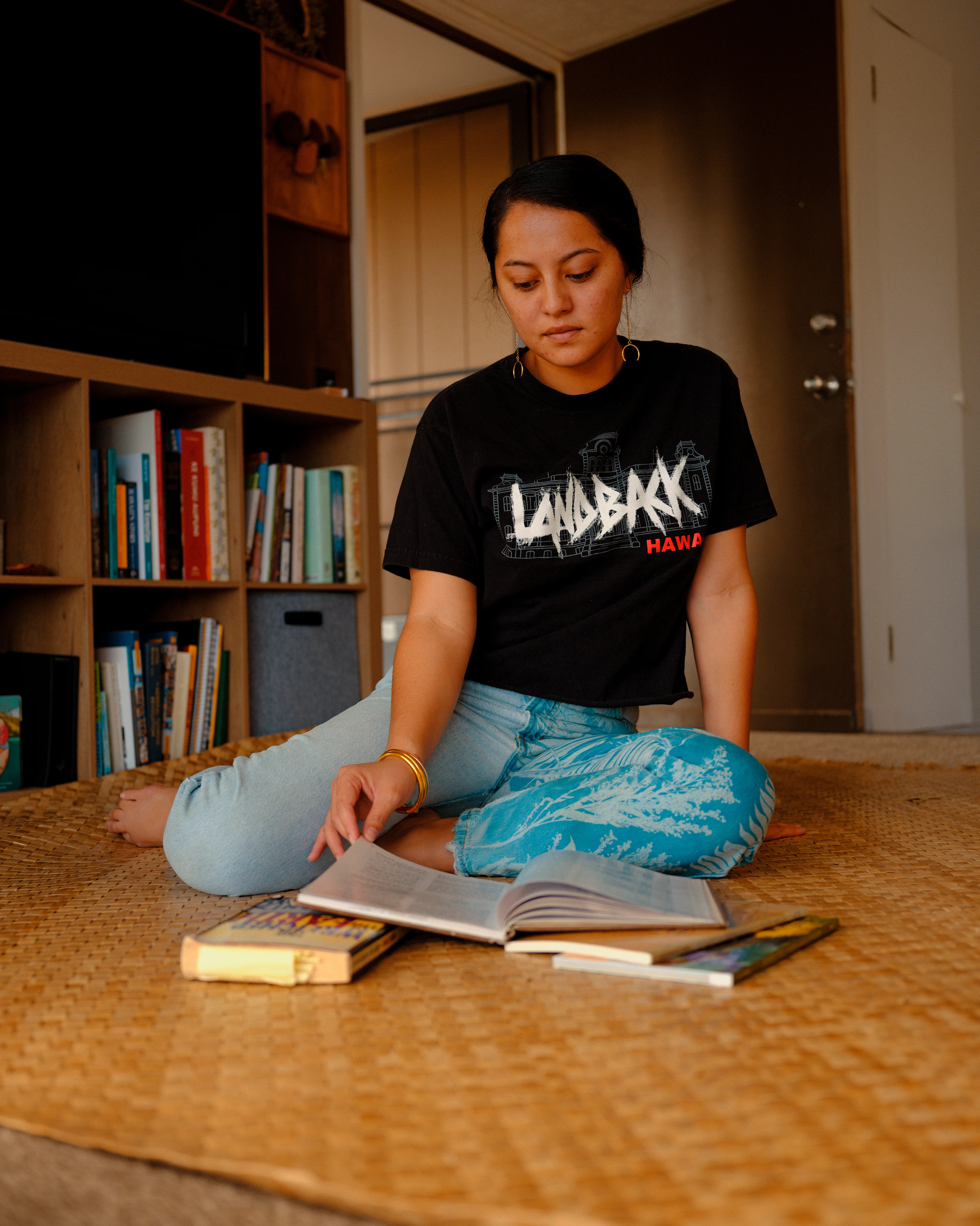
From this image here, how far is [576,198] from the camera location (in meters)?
1.11

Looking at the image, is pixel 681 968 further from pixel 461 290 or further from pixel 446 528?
pixel 461 290

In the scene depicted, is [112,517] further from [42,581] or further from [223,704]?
[223,704]

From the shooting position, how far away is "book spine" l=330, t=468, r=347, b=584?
232cm

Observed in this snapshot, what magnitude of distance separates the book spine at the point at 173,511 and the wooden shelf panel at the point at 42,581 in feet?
0.63

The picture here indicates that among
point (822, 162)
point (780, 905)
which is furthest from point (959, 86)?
point (780, 905)

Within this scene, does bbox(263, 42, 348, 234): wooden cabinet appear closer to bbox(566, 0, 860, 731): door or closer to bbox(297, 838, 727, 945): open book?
bbox(566, 0, 860, 731): door

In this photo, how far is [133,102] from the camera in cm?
205

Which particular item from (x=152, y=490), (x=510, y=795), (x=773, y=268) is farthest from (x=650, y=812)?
(x=773, y=268)

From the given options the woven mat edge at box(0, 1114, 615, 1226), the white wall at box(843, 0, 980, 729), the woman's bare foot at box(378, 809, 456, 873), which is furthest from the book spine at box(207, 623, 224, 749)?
the white wall at box(843, 0, 980, 729)

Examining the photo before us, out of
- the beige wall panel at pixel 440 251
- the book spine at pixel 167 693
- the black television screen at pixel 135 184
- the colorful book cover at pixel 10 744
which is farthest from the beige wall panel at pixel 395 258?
the colorful book cover at pixel 10 744

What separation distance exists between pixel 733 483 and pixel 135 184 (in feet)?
4.55

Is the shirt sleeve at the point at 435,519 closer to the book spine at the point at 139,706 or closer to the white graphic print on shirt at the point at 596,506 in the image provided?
the white graphic print on shirt at the point at 596,506

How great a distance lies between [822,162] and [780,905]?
2.56m

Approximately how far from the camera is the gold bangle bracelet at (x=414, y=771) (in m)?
0.98
